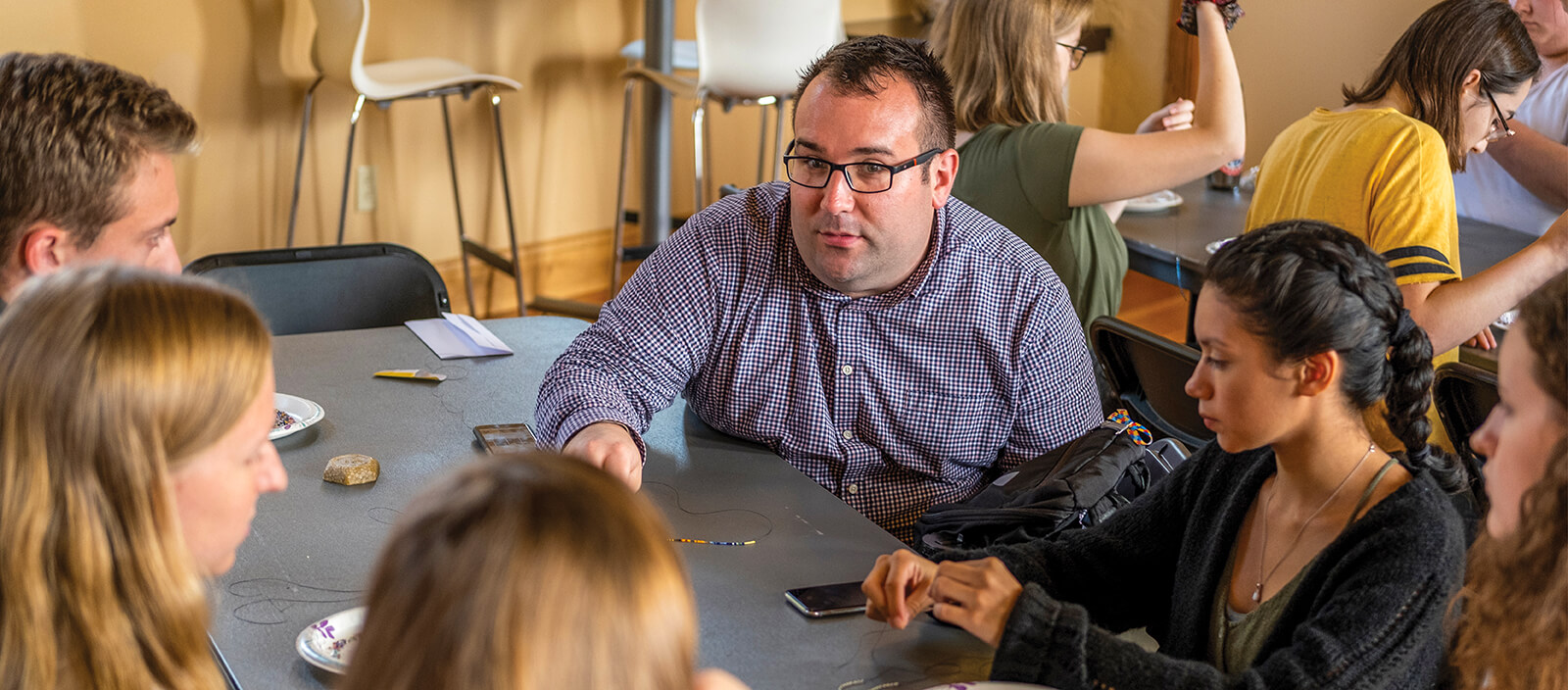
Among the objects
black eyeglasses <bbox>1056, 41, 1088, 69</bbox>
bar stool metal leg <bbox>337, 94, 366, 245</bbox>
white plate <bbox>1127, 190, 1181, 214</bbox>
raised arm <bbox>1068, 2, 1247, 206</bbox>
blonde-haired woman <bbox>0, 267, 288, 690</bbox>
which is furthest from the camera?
bar stool metal leg <bbox>337, 94, 366, 245</bbox>

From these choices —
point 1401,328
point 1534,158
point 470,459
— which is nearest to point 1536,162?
point 1534,158

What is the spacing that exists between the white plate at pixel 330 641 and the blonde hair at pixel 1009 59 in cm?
166

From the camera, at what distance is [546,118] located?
4.69m

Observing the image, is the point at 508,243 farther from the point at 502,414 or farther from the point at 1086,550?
the point at 1086,550

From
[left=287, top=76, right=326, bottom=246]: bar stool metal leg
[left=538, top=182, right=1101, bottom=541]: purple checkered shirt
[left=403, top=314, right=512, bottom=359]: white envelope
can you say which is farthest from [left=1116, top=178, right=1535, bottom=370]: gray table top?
[left=287, top=76, right=326, bottom=246]: bar stool metal leg

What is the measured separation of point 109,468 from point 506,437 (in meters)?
0.86

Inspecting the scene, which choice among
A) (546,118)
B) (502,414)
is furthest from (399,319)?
(546,118)

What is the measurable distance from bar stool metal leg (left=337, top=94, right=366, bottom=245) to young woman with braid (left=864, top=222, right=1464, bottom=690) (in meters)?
3.03

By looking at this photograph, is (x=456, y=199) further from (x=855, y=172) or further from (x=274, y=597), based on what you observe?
(x=274, y=597)

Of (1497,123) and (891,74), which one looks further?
(1497,123)

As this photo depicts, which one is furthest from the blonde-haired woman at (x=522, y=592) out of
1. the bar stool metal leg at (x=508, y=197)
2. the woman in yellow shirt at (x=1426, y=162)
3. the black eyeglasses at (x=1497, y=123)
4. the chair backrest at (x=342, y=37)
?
the bar stool metal leg at (x=508, y=197)

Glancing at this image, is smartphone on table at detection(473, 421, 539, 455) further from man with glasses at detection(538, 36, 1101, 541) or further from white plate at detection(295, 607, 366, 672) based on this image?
white plate at detection(295, 607, 366, 672)

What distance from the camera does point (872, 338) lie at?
6.12 feet

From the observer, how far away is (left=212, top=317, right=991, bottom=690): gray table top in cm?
120
